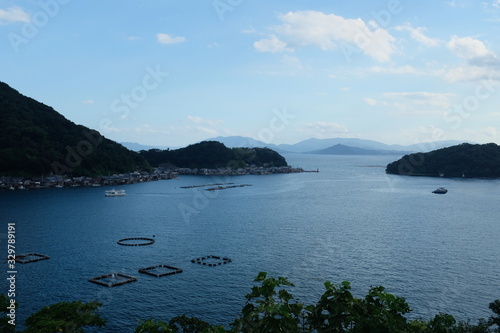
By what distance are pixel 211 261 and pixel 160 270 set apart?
6.00 m

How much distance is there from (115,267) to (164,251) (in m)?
8.28

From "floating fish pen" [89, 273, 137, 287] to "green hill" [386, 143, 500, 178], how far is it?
547ft

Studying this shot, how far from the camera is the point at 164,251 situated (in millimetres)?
50594

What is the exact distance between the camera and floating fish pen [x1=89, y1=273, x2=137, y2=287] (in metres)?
37.2

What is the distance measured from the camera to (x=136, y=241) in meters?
55.9

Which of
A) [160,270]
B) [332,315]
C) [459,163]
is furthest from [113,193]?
[459,163]

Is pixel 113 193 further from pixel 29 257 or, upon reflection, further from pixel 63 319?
pixel 63 319

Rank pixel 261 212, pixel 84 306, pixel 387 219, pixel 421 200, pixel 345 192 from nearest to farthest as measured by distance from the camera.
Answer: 1. pixel 84 306
2. pixel 387 219
3. pixel 261 212
4. pixel 421 200
5. pixel 345 192

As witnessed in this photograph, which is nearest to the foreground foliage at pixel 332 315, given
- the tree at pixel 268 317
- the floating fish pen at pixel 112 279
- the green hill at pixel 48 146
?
the tree at pixel 268 317

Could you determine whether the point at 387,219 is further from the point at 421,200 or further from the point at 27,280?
the point at 27,280

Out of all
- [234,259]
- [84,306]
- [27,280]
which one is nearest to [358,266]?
[234,259]

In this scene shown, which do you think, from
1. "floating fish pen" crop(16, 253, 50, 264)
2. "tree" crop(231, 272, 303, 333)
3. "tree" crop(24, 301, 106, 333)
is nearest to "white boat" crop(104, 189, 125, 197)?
"floating fish pen" crop(16, 253, 50, 264)

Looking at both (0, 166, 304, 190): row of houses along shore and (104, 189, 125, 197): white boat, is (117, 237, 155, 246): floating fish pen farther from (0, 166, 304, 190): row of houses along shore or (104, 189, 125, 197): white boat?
(0, 166, 304, 190): row of houses along shore

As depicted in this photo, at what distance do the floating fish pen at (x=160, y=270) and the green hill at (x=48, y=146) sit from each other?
3842 inches
